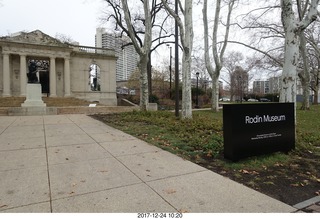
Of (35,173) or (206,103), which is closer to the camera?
(35,173)

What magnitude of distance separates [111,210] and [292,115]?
5.06 meters

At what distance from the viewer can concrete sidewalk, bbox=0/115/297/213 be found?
3.19 m

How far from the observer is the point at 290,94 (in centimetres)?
688

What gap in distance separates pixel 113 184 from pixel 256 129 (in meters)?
3.29

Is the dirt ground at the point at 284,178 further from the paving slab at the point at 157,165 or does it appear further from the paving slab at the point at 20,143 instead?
the paving slab at the point at 20,143

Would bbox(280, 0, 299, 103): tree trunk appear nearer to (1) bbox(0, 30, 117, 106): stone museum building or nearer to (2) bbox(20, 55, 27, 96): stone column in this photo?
(1) bbox(0, 30, 117, 106): stone museum building

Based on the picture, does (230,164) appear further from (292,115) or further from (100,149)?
(100,149)

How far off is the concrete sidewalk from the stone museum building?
25.3 meters

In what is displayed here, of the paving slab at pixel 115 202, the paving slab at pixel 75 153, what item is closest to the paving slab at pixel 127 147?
the paving slab at pixel 75 153

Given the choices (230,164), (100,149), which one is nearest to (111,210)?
(230,164)

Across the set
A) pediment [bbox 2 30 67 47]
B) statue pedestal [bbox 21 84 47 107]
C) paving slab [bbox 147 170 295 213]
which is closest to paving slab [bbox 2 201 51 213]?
paving slab [bbox 147 170 295 213]

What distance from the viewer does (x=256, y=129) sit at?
5.31 m

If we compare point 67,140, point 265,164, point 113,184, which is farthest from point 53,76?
point 265,164

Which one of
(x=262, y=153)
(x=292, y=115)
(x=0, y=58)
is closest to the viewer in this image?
(x=262, y=153)
